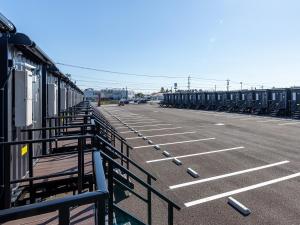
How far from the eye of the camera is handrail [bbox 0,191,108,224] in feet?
3.65

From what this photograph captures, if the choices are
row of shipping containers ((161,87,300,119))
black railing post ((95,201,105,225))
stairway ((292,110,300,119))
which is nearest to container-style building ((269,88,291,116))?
row of shipping containers ((161,87,300,119))

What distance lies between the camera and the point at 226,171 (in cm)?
725

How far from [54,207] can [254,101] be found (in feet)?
108

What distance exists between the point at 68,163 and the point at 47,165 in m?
0.39

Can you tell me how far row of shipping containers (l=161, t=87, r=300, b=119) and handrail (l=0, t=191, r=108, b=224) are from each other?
90.6ft

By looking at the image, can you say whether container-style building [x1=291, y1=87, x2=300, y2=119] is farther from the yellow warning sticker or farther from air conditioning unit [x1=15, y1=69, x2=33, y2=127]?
air conditioning unit [x1=15, y1=69, x2=33, y2=127]

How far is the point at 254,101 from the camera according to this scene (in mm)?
31797

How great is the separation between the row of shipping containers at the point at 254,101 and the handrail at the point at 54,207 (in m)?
27.6

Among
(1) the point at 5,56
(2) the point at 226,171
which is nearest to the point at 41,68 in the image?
(1) the point at 5,56

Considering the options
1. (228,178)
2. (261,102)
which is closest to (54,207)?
(228,178)

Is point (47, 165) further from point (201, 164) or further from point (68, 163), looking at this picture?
point (201, 164)

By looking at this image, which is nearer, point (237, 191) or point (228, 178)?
point (237, 191)

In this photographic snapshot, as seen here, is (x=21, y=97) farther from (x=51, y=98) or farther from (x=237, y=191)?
(x=237, y=191)

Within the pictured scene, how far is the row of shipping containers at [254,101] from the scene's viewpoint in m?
27.2
